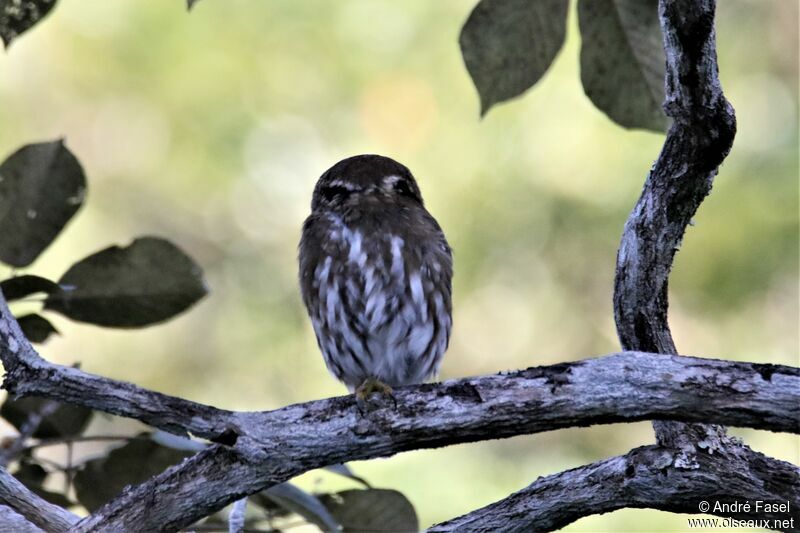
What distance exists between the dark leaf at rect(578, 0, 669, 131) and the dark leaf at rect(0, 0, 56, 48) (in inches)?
53.0

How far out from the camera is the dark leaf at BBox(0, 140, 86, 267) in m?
2.92

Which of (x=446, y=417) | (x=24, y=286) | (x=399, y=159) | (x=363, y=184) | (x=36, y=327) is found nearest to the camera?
(x=446, y=417)

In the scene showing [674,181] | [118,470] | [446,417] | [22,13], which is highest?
[22,13]

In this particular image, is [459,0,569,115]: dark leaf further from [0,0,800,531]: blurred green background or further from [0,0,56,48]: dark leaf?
[0,0,800,531]: blurred green background

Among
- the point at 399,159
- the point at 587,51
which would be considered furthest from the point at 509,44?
the point at 399,159

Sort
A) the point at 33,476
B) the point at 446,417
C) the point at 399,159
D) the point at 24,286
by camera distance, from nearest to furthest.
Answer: the point at 446,417 → the point at 24,286 → the point at 33,476 → the point at 399,159

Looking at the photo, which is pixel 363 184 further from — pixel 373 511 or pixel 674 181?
pixel 674 181

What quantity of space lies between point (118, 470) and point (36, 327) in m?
0.45

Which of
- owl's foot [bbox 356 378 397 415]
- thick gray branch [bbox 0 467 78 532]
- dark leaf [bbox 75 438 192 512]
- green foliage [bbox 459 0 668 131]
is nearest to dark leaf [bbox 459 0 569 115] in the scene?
green foliage [bbox 459 0 668 131]

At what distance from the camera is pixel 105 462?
3.08 m

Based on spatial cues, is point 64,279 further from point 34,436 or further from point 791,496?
point 791,496

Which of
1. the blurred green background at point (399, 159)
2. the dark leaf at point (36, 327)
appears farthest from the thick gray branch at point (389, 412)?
the blurred green background at point (399, 159)

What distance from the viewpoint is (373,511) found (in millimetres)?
3047

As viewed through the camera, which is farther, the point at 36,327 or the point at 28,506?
the point at 36,327
